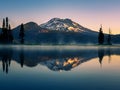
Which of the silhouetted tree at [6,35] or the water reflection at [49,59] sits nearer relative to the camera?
the water reflection at [49,59]

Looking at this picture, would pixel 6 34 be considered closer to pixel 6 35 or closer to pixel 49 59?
pixel 6 35

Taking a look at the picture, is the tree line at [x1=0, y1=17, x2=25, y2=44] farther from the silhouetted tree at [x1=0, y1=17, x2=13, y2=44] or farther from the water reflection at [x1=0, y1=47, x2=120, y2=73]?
the water reflection at [x1=0, y1=47, x2=120, y2=73]

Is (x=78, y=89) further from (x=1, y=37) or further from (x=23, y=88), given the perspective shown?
(x=1, y=37)

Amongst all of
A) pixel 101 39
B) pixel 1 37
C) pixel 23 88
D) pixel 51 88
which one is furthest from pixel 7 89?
pixel 101 39

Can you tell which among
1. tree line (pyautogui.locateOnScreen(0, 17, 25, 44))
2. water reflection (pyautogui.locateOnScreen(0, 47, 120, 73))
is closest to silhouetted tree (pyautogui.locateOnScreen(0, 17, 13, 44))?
tree line (pyautogui.locateOnScreen(0, 17, 25, 44))

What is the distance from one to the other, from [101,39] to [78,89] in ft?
520

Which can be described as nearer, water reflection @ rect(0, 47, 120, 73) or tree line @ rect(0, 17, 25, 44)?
water reflection @ rect(0, 47, 120, 73)

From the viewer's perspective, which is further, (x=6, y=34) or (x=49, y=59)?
(x=6, y=34)

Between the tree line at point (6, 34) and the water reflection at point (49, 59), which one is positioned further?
the tree line at point (6, 34)

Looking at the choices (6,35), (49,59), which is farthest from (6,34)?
(49,59)

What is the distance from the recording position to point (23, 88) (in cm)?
1454

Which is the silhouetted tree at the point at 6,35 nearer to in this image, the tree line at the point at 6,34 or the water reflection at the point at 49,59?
the tree line at the point at 6,34

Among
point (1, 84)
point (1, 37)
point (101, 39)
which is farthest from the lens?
point (101, 39)

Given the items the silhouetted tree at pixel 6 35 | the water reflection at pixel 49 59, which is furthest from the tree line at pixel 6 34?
the water reflection at pixel 49 59
